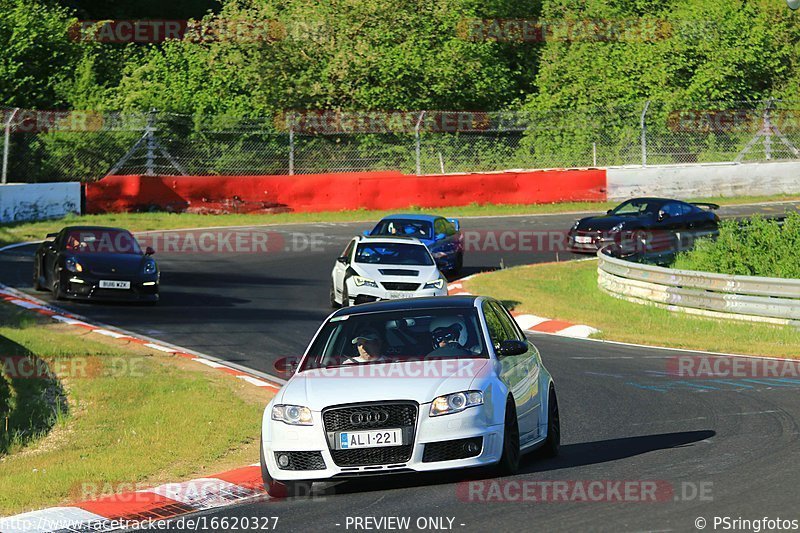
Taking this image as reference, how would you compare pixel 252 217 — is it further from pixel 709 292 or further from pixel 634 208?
pixel 709 292

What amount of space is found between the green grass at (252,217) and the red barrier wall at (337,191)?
319 mm

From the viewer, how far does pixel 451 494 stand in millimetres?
8492

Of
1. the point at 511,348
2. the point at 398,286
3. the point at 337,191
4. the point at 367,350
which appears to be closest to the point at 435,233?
the point at 398,286

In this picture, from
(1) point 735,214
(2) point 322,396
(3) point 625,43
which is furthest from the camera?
(3) point 625,43

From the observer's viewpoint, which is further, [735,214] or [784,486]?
[735,214]

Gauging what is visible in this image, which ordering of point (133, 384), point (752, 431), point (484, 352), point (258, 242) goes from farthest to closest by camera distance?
point (258, 242), point (133, 384), point (752, 431), point (484, 352)

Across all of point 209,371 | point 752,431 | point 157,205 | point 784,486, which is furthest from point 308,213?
point 784,486

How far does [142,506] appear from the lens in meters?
8.94

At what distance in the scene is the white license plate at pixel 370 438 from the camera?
8.70 metres

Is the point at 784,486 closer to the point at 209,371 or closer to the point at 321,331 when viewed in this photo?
the point at 321,331

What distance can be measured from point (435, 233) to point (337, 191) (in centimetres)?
1153

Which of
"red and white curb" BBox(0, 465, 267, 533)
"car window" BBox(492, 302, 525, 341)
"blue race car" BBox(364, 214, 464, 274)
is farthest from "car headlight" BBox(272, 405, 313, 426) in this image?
"blue race car" BBox(364, 214, 464, 274)

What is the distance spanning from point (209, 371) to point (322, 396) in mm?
7218

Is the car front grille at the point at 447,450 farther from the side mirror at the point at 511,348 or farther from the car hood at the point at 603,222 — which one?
the car hood at the point at 603,222
